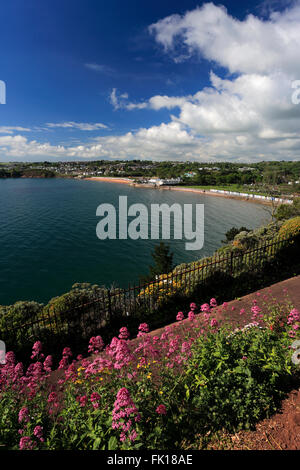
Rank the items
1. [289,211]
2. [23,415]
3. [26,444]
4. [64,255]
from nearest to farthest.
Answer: [26,444] < [23,415] < [289,211] < [64,255]

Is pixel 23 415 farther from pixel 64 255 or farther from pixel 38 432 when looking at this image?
pixel 64 255

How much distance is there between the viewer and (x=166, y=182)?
112750mm

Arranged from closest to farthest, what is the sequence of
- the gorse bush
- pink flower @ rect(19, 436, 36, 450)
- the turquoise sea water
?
pink flower @ rect(19, 436, 36, 450)
the gorse bush
the turquoise sea water

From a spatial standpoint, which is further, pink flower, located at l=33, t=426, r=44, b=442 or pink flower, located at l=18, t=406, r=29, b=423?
pink flower, located at l=18, t=406, r=29, b=423

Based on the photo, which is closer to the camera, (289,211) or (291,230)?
(291,230)

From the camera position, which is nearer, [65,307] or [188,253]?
[65,307]

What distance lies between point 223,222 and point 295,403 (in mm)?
42912

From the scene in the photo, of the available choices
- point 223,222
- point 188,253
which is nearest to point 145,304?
point 188,253

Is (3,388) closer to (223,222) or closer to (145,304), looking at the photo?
(145,304)

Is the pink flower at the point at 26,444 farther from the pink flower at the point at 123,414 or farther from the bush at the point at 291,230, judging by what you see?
the bush at the point at 291,230

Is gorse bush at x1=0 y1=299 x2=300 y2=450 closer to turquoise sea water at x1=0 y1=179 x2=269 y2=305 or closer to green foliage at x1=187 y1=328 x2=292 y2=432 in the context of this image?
green foliage at x1=187 y1=328 x2=292 y2=432

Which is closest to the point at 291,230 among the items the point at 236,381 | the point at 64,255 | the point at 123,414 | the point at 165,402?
the point at 236,381

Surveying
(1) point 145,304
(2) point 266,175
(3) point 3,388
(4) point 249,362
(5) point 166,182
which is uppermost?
(5) point 166,182

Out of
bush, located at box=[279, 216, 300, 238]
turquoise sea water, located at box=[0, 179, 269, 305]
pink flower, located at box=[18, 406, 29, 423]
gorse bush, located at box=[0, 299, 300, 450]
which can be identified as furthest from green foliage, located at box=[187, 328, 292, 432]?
turquoise sea water, located at box=[0, 179, 269, 305]
